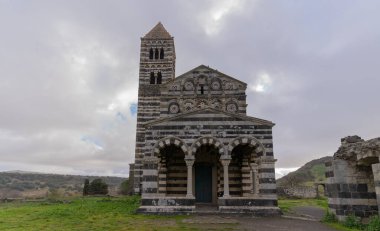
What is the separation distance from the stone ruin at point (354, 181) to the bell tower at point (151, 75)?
1997 cm

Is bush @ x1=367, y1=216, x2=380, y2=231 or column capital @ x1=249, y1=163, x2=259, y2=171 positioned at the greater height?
column capital @ x1=249, y1=163, x2=259, y2=171

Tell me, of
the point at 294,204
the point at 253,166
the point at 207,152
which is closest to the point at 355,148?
the point at 253,166

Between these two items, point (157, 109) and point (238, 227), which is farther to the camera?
point (157, 109)

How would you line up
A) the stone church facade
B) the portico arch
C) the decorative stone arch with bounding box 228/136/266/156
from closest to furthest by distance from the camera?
the stone church facade
the decorative stone arch with bounding box 228/136/266/156
the portico arch

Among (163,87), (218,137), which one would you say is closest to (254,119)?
(218,137)

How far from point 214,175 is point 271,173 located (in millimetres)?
4363

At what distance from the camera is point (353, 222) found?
34.0 ft

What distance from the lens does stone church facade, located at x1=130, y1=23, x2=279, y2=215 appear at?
14930 millimetres

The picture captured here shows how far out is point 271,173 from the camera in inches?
607

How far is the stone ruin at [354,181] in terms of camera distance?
10367mm

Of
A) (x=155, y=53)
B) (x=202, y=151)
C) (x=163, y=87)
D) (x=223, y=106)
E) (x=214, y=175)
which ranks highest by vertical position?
(x=155, y=53)

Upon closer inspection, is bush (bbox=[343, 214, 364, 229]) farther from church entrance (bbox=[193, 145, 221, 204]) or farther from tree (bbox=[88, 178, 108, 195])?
tree (bbox=[88, 178, 108, 195])

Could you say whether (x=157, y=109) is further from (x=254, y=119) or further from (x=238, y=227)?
(x=238, y=227)

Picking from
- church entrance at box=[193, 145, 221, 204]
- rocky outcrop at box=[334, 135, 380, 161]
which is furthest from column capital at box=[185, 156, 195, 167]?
rocky outcrop at box=[334, 135, 380, 161]
